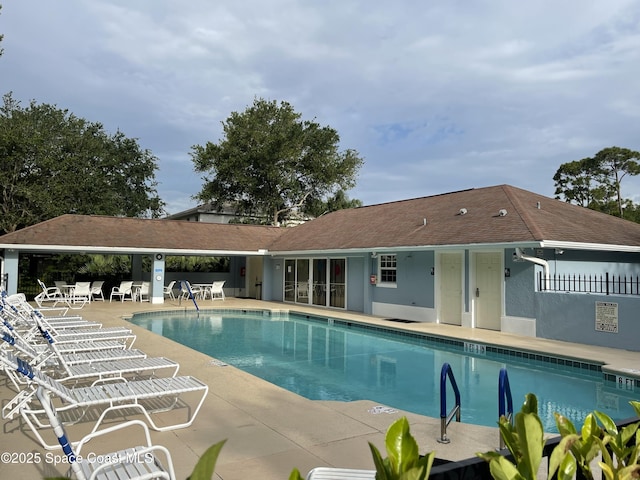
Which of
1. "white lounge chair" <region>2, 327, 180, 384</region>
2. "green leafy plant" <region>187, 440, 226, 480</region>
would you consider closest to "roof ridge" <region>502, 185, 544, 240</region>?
"white lounge chair" <region>2, 327, 180, 384</region>

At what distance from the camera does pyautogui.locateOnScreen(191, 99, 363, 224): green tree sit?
124 ft

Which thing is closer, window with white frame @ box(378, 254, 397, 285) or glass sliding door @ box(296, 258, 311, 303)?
window with white frame @ box(378, 254, 397, 285)

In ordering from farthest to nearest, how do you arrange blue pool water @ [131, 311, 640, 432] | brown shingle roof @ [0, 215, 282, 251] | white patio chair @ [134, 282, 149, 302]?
white patio chair @ [134, 282, 149, 302], brown shingle roof @ [0, 215, 282, 251], blue pool water @ [131, 311, 640, 432]

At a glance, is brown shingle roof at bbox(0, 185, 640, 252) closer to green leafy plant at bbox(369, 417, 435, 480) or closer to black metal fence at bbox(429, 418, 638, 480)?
black metal fence at bbox(429, 418, 638, 480)

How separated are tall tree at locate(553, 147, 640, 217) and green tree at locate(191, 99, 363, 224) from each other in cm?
1912

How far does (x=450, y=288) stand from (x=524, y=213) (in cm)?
322

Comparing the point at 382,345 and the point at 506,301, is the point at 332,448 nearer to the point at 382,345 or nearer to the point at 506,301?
the point at 382,345

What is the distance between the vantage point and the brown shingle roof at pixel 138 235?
19.0 metres

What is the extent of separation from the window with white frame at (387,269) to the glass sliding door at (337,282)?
2164 millimetres

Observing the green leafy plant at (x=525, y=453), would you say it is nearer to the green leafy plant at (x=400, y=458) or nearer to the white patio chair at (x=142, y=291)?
the green leafy plant at (x=400, y=458)

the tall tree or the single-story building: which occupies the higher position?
the tall tree

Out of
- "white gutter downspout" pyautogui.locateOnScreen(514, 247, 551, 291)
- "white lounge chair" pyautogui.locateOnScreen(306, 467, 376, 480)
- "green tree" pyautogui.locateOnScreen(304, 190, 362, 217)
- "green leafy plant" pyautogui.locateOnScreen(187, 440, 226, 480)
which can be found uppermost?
"green tree" pyautogui.locateOnScreen(304, 190, 362, 217)

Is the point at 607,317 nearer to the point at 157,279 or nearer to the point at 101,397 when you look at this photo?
the point at 101,397

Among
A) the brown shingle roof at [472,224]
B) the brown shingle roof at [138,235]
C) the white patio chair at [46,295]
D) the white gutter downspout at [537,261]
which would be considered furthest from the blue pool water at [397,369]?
the brown shingle roof at [138,235]
